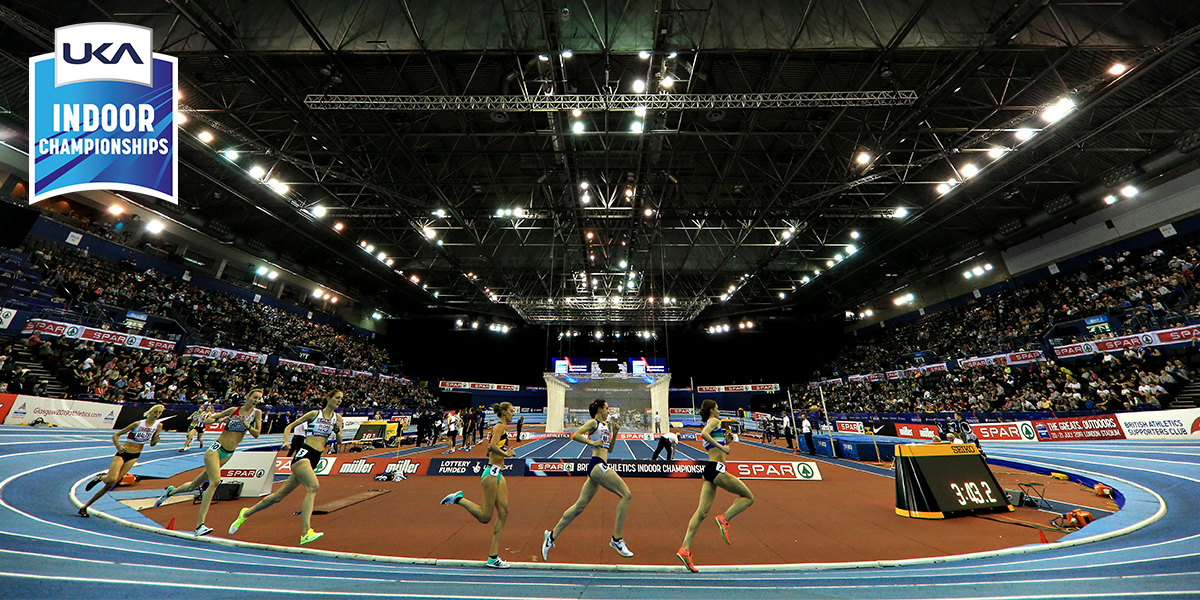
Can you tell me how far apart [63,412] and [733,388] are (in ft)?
142

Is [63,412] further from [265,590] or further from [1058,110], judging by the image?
[1058,110]

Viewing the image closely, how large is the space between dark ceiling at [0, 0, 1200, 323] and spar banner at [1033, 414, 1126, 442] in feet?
31.0

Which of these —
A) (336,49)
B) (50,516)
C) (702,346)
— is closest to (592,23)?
(336,49)

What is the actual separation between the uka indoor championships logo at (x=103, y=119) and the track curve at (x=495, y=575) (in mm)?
5068

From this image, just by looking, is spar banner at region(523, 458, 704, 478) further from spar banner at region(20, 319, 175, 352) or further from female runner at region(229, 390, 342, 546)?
spar banner at region(20, 319, 175, 352)

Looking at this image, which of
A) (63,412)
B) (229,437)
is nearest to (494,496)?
(229,437)

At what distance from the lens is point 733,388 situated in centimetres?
4369

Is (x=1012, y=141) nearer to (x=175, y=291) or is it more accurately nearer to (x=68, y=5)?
(x=68, y=5)

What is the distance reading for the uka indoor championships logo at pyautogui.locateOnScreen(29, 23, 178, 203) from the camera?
711 cm

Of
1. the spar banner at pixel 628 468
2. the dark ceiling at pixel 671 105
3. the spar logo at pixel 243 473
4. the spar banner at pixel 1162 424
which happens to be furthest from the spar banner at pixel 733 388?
the spar logo at pixel 243 473

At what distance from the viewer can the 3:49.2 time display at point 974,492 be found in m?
6.84

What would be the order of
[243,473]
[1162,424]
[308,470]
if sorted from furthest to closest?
1. [1162,424]
2. [243,473]
3. [308,470]

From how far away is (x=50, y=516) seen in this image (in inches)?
223

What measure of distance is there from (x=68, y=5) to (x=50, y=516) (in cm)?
1367
